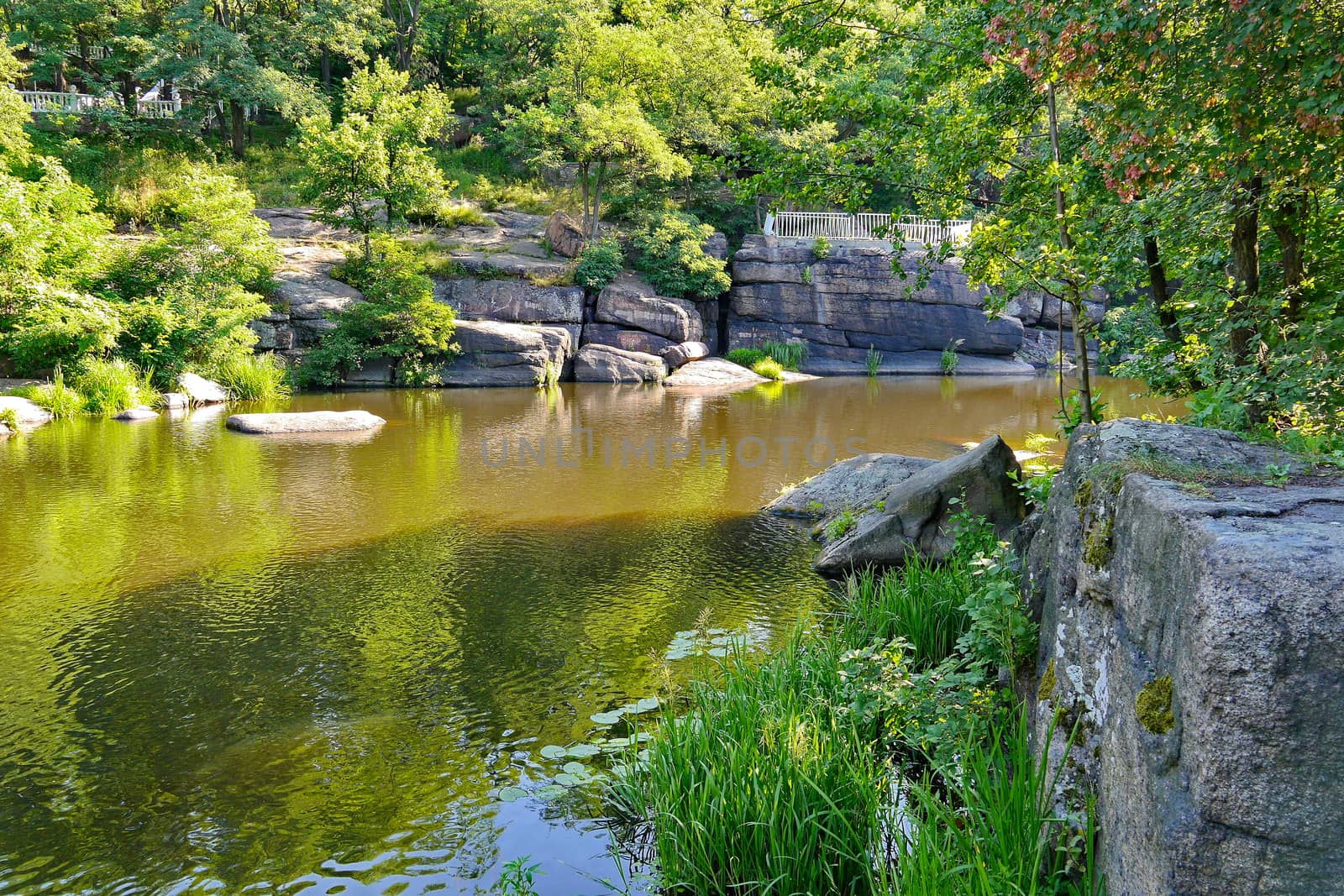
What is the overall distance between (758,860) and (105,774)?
322 cm

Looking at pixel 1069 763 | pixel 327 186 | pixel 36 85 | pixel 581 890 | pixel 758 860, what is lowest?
pixel 581 890

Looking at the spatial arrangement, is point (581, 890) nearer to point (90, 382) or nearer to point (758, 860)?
point (758, 860)

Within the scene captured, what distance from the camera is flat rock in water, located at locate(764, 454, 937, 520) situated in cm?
916

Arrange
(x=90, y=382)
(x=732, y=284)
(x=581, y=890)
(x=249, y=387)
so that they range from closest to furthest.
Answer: (x=581, y=890) < (x=90, y=382) < (x=249, y=387) < (x=732, y=284)

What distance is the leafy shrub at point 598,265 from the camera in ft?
84.2

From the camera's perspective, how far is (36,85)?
34156 mm

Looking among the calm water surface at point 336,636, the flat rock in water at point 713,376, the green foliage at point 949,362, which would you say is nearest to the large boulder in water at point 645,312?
the flat rock in water at point 713,376

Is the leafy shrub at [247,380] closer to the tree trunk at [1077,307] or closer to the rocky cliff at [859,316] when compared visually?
the rocky cliff at [859,316]

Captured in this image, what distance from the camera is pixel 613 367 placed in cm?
2455

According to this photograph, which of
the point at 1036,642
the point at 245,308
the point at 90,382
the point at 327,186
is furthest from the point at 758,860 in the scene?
the point at 327,186

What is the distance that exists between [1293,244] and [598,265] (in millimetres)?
21991

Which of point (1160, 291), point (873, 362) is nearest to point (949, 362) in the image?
point (873, 362)

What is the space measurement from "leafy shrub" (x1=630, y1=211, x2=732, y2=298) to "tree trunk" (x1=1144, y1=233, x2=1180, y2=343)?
70.2 feet

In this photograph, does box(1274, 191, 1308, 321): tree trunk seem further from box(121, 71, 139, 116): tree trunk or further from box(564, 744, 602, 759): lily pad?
box(121, 71, 139, 116): tree trunk
